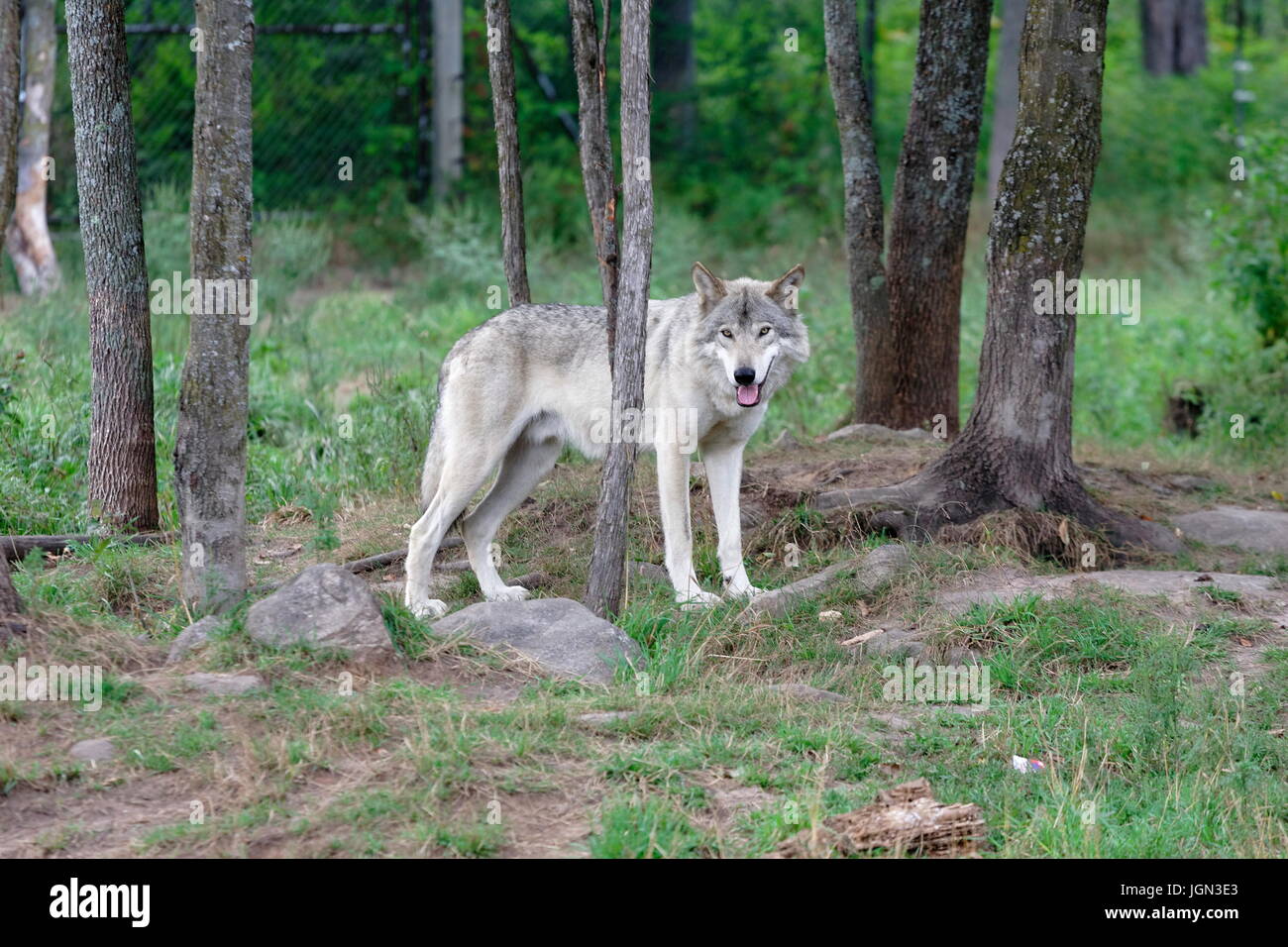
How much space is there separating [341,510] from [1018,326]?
13.9ft

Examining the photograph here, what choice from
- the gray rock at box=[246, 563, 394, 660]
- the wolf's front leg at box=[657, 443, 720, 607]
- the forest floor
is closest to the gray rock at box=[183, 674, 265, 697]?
the forest floor

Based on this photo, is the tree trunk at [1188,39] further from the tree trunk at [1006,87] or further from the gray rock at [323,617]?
the gray rock at [323,617]

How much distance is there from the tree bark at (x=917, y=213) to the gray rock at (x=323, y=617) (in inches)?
197

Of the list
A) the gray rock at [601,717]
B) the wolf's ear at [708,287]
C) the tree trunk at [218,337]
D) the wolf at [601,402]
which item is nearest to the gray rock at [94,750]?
the tree trunk at [218,337]

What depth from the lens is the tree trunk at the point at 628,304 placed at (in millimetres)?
5762

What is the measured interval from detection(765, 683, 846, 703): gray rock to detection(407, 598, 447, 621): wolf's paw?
5.87 feet

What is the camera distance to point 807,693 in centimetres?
533

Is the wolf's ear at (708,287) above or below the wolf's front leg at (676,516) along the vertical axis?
above

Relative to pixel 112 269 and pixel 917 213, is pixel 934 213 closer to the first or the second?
pixel 917 213

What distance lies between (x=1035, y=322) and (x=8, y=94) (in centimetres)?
519

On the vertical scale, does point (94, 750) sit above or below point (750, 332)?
below

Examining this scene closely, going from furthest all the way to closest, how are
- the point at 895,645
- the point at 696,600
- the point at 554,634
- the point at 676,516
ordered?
the point at 676,516, the point at 696,600, the point at 895,645, the point at 554,634

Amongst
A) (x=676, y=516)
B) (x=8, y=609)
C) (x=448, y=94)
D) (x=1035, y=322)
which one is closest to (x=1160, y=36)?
(x=448, y=94)

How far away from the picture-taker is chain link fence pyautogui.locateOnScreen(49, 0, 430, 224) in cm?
1672
